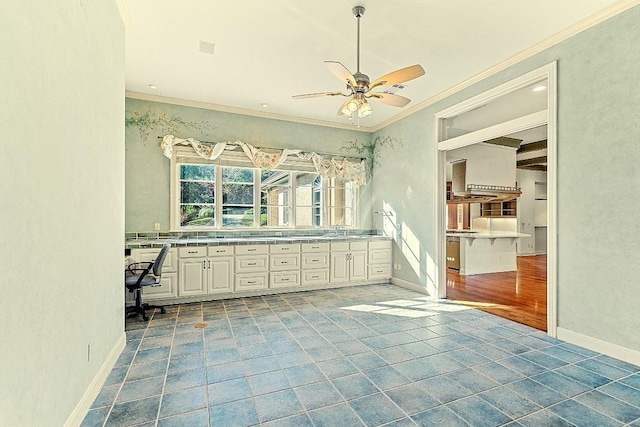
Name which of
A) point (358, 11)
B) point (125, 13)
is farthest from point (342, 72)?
point (125, 13)

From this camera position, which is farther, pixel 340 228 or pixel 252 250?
pixel 340 228

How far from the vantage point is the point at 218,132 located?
522 cm

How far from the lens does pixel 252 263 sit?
4.81 metres

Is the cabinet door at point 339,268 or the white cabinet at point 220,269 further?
the cabinet door at point 339,268

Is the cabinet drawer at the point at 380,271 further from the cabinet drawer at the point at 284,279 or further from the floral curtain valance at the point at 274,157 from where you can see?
the floral curtain valance at the point at 274,157

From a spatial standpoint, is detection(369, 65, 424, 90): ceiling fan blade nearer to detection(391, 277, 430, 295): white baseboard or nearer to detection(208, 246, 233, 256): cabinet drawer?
detection(208, 246, 233, 256): cabinet drawer

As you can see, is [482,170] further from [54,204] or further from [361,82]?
[54,204]

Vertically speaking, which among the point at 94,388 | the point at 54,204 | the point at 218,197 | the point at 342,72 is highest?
the point at 342,72

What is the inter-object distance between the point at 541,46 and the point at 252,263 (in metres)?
4.41

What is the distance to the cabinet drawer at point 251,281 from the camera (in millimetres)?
4734

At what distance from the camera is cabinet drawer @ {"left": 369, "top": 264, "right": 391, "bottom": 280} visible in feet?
18.5

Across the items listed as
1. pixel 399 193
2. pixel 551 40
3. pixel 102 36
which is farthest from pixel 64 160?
pixel 399 193

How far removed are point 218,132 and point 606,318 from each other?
5.33 meters

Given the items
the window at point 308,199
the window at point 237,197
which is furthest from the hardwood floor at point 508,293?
the window at point 237,197
